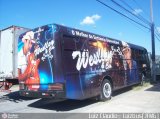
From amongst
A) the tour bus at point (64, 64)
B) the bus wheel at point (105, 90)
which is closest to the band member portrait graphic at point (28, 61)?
the tour bus at point (64, 64)

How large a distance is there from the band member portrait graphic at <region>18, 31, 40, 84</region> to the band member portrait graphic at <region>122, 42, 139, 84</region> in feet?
19.6

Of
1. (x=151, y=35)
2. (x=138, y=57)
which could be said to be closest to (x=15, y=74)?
(x=138, y=57)

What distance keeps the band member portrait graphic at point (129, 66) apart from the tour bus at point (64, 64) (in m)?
2.12

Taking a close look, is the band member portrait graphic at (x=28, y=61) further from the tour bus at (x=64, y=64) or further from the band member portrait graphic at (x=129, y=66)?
the band member portrait graphic at (x=129, y=66)

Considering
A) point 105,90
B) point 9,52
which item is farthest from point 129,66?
point 9,52

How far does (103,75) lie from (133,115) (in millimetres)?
3372

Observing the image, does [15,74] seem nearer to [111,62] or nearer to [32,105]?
[32,105]

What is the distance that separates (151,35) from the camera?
23422 millimetres

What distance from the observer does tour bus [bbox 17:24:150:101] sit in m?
8.96

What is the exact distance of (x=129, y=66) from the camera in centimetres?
1481

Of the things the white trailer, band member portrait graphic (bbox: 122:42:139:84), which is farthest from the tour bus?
band member portrait graphic (bbox: 122:42:139:84)

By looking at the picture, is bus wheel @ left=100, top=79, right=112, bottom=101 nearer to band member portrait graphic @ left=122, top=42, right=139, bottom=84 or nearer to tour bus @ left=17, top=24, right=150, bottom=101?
tour bus @ left=17, top=24, right=150, bottom=101

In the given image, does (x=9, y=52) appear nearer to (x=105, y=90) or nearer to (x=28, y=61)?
(x=28, y=61)

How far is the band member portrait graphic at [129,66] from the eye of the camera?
47.0ft
